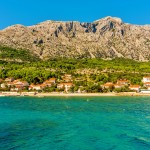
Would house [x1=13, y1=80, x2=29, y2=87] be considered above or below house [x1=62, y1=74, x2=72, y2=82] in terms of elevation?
below

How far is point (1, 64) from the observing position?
164250mm

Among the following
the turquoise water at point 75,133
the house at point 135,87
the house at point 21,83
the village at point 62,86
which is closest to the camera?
the turquoise water at point 75,133

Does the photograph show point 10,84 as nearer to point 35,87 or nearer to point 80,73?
point 35,87

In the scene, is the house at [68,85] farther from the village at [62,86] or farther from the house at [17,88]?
the house at [17,88]

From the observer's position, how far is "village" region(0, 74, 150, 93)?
4656 inches

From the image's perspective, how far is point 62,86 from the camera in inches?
4877

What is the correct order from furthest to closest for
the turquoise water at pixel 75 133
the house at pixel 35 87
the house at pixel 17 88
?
the house at pixel 17 88 < the house at pixel 35 87 < the turquoise water at pixel 75 133

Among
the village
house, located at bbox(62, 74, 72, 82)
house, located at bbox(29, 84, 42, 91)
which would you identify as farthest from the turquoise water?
house, located at bbox(62, 74, 72, 82)

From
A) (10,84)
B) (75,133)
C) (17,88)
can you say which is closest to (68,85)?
(17,88)

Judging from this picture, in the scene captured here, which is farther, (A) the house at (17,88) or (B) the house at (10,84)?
(B) the house at (10,84)

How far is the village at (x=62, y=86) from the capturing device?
11825 cm

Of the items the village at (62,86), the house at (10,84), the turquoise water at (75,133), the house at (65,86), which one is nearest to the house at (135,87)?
the village at (62,86)

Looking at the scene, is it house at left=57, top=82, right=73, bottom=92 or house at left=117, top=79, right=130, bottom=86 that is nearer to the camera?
house at left=57, top=82, right=73, bottom=92

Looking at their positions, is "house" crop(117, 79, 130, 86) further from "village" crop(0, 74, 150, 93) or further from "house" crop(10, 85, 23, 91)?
"house" crop(10, 85, 23, 91)
